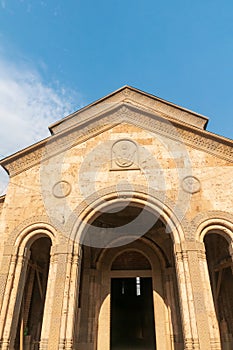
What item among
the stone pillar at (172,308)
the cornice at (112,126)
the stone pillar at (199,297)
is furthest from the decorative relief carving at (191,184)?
the stone pillar at (172,308)

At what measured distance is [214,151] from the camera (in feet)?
29.6

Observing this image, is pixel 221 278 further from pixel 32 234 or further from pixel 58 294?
pixel 32 234

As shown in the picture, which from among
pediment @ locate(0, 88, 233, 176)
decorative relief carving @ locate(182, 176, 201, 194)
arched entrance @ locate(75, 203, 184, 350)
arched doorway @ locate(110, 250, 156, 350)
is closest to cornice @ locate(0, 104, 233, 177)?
pediment @ locate(0, 88, 233, 176)

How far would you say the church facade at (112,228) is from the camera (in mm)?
7430

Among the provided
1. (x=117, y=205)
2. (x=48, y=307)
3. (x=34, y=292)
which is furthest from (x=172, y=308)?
(x=34, y=292)

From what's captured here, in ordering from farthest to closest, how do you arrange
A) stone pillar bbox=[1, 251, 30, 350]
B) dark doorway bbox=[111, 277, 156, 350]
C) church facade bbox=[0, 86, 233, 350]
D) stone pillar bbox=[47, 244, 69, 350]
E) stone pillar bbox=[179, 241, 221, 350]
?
1. dark doorway bbox=[111, 277, 156, 350]
2. church facade bbox=[0, 86, 233, 350]
3. stone pillar bbox=[1, 251, 30, 350]
4. stone pillar bbox=[47, 244, 69, 350]
5. stone pillar bbox=[179, 241, 221, 350]

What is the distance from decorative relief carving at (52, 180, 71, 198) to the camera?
28.9ft

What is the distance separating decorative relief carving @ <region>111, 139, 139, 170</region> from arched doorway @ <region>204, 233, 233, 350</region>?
358 centimetres

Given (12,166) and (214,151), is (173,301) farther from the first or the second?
(12,166)

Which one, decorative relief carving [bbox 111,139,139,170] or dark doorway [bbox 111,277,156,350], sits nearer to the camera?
decorative relief carving [bbox 111,139,139,170]

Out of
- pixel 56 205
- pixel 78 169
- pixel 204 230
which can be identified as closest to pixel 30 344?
pixel 56 205

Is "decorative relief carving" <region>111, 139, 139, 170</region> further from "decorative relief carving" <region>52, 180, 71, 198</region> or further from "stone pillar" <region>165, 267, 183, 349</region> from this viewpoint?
"stone pillar" <region>165, 267, 183, 349</region>

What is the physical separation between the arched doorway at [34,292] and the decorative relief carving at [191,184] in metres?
5.20

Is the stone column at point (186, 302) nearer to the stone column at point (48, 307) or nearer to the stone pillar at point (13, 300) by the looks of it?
the stone column at point (48, 307)
